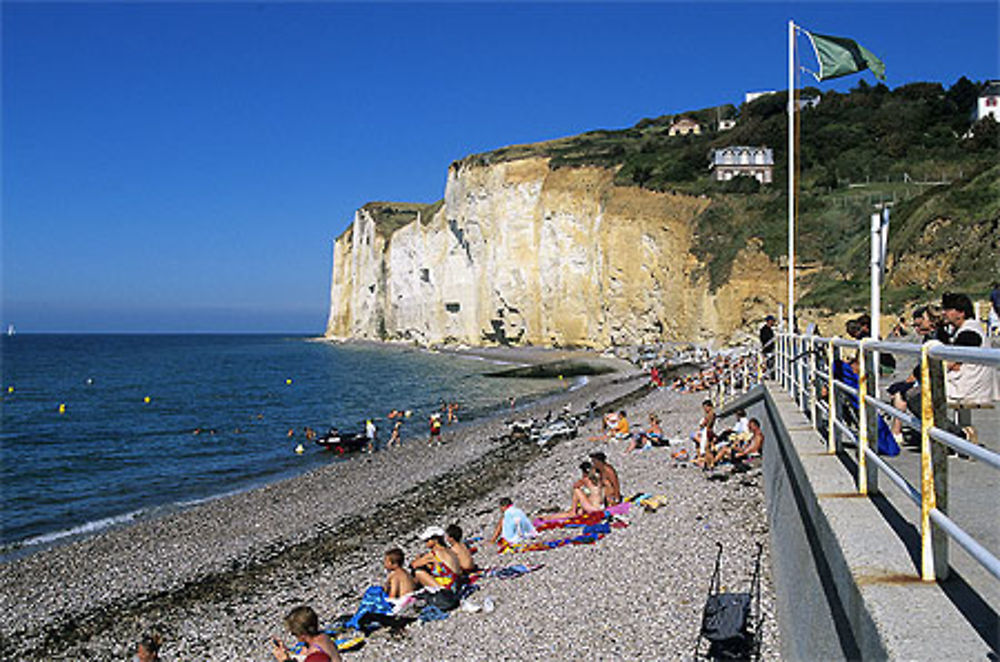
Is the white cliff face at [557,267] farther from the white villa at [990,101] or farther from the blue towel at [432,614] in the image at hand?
the blue towel at [432,614]

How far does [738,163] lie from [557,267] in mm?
15903

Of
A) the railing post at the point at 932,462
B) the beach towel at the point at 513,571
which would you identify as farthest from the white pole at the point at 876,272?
the beach towel at the point at 513,571

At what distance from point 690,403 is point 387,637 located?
17.4 meters

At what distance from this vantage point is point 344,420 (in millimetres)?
33781

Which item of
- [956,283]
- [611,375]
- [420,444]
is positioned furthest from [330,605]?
[611,375]

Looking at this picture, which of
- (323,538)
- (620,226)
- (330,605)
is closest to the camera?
(330,605)

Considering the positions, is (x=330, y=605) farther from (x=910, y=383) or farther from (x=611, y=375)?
(x=611, y=375)

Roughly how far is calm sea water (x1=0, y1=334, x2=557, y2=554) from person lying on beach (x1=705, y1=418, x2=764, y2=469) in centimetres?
1291

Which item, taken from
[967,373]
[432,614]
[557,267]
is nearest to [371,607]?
[432,614]

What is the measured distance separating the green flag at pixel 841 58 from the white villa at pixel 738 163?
3997 centimetres

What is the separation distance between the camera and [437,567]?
8.41 metres

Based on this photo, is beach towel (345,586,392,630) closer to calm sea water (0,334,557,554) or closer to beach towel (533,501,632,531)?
beach towel (533,501,632,531)

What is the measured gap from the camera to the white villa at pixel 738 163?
5212 cm

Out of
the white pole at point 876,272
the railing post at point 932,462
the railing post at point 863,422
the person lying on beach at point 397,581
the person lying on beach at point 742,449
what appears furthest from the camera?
the person lying on beach at point 742,449
